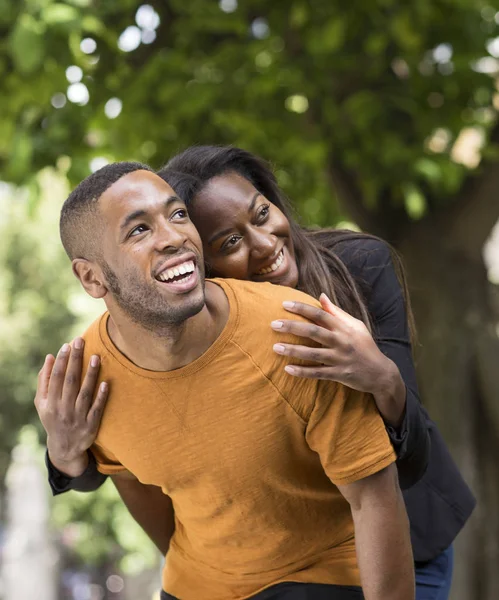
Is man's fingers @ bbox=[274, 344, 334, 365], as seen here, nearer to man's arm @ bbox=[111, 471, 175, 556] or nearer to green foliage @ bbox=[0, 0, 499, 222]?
man's arm @ bbox=[111, 471, 175, 556]

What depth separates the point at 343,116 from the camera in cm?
506

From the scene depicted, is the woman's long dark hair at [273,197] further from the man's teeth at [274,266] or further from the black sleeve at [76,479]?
the black sleeve at [76,479]

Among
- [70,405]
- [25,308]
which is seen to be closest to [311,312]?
[70,405]

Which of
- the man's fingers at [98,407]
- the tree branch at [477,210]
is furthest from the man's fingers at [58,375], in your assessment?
the tree branch at [477,210]

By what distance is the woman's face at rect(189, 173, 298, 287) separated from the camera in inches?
103

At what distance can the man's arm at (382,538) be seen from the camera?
2215 millimetres

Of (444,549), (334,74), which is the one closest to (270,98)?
(334,74)

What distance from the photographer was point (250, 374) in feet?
7.37

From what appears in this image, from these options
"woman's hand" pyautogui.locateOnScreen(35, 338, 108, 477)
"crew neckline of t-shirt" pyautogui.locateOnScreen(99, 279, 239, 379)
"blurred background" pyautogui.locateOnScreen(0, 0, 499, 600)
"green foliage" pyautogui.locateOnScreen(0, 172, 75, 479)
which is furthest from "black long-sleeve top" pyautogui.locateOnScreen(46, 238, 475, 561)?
"green foliage" pyautogui.locateOnScreen(0, 172, 75, 479)

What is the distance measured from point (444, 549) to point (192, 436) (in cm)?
93

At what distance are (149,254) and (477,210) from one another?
3.61m

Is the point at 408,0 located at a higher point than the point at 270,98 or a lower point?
higher

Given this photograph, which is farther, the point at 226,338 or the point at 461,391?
the point at 461,391

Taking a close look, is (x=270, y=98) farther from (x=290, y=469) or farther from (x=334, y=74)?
(x=290, y=469)
